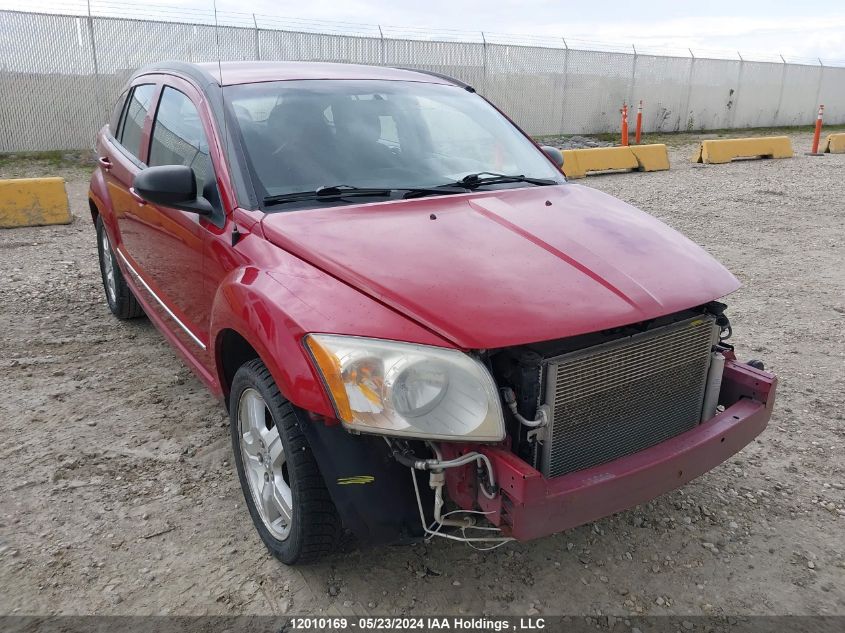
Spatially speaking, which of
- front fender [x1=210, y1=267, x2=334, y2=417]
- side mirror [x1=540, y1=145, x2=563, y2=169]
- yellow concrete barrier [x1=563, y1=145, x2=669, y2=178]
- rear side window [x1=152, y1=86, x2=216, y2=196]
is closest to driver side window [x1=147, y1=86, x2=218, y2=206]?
rear side window [x1=152, y1=86, x2=216, y2=196]

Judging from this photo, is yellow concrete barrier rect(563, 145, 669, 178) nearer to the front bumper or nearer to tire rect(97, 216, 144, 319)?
tire rect(97, 216, 144, 319)

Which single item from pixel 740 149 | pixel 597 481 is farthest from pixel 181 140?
pixel 740 149

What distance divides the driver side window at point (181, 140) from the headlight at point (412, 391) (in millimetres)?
1248

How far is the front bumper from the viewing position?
1959 millimetres

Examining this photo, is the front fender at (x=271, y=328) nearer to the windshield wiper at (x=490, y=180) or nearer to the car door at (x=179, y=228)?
the car door at (x=179, y=228)

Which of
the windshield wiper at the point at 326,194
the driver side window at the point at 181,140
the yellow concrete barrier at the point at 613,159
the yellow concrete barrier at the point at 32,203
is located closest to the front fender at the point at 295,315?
the windshield wiper at the point at 326,194

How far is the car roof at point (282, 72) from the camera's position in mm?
3303

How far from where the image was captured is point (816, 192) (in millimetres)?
10922

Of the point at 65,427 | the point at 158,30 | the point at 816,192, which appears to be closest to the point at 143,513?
the point at 65,427

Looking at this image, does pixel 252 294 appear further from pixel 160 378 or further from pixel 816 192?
pixel 816 192

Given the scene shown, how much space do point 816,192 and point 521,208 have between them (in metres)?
10.1

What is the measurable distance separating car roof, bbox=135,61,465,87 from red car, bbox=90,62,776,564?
36mm

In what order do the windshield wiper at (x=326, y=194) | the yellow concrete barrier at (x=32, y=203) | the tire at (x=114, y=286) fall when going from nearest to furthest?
the windshield wiper at (x=326, y=194), the tire at (x=114, y=286), the yellow concrete barrier at (x=32, y=203)

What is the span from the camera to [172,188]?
276cm
